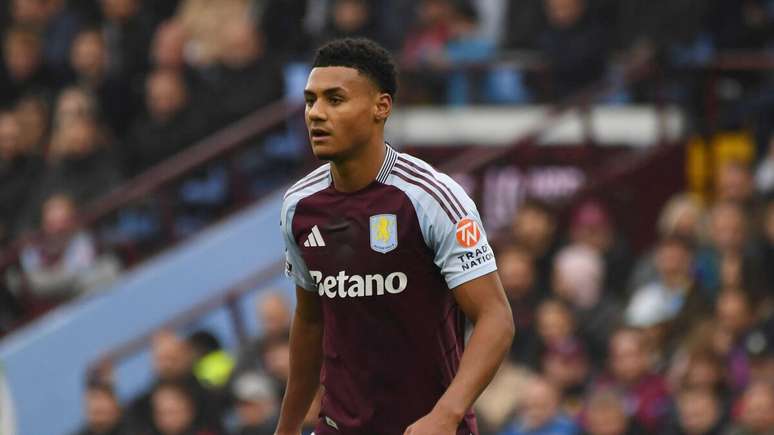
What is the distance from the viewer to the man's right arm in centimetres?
598

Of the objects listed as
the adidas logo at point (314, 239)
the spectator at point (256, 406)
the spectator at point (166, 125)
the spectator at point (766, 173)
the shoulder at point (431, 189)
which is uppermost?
the shoulder at point (431, 189)

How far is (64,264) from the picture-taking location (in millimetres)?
13883

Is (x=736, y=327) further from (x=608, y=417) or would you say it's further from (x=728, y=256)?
(x=608, y=417)

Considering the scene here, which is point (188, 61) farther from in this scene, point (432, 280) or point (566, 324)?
point (432, 280)

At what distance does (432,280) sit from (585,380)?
192 inches

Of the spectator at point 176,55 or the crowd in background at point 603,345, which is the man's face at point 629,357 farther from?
the spectator at point 176,55

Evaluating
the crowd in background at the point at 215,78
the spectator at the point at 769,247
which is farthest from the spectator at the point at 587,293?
the crowd in background at the point at 215,78

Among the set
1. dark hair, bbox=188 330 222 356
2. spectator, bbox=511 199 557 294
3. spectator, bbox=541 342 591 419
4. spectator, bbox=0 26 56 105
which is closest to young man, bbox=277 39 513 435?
spectator, bbox=541 342 591 419

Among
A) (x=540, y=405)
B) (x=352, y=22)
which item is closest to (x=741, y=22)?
(x=352, y=22)

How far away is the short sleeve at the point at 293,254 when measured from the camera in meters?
5.86

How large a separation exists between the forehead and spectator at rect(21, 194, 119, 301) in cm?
836

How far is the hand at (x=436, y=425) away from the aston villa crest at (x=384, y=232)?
57cm

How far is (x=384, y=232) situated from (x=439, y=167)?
731cm

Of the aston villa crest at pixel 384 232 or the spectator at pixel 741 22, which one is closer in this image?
the aston villa crest at pixel 384 232
